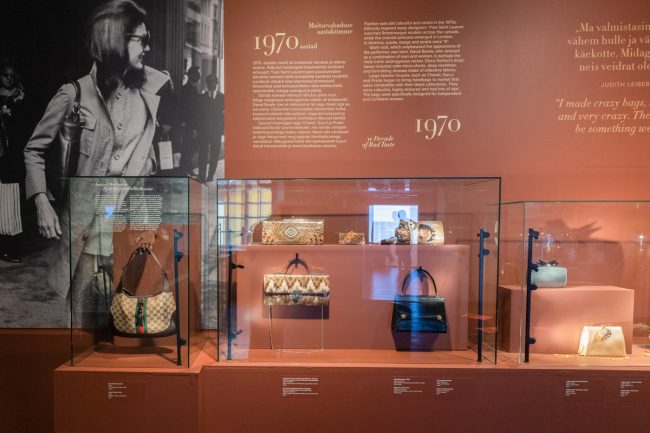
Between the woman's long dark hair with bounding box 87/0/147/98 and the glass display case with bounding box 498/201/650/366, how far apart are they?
3208 mm

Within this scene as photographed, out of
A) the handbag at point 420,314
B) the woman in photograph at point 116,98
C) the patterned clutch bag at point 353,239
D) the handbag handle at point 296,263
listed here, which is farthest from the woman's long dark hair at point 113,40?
the handbag at point 420,314

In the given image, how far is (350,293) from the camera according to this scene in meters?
2.81

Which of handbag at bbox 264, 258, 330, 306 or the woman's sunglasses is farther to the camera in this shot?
the woman's sunglasses

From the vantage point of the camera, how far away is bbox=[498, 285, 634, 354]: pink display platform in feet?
9.10

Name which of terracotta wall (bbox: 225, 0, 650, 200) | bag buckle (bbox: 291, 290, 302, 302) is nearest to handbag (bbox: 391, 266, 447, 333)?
bag buckle (bbox: 291, 290, 302, 302)

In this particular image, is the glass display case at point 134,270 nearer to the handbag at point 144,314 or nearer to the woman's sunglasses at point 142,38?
the handbag at point 144,314

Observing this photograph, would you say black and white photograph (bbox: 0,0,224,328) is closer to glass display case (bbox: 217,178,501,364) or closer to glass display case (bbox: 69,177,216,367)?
glass display case (bbox: 69,177,216,367)

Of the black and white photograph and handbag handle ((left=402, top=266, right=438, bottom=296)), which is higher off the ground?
the black and white photograph

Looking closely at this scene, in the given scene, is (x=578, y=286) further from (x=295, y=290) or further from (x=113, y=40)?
(x=113, y=40)

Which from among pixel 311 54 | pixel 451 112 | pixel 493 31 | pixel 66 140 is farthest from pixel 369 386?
pixel 66 140

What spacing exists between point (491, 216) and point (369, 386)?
136 centimetres

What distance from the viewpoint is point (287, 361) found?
2617mm

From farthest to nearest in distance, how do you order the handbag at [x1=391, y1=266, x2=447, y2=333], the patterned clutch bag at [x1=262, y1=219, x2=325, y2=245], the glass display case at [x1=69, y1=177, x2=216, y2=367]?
1. the patterned clutch bag at [x1=262, y1=219, x2=325, y2=245]
2. the handbag at [x1=391, y1=266, x2=447, y2=333]
3. the glass display case at [x1=69, y1=177, x2=216, y2=367]

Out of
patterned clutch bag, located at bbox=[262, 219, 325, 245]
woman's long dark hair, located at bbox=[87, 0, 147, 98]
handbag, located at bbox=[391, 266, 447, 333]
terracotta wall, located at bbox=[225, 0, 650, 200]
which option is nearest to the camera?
handbag, located at bbox=[391, 266, 447, 333]
